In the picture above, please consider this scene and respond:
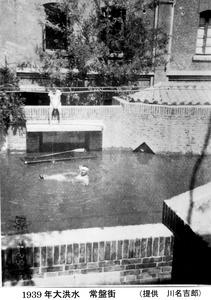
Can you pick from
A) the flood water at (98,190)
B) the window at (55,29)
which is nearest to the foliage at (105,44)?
the window at (55,29)

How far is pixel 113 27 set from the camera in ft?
49.3

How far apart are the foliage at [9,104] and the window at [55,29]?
331 cm

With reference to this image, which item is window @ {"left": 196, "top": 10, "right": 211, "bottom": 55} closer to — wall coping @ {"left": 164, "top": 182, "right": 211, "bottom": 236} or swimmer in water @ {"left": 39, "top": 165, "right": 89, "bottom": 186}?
swimmer in water @ {"left": 39, "top": 165, "right": 89, "bottom": 186}

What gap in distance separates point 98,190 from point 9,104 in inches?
181

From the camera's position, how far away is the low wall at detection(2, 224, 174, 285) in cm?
280

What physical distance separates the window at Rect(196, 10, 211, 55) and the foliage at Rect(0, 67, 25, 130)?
28.7 ft

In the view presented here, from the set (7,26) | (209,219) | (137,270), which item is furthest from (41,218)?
(7,26)

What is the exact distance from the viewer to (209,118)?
12406 millimetres

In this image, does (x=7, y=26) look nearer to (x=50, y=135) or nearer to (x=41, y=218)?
(x=50, y=135)

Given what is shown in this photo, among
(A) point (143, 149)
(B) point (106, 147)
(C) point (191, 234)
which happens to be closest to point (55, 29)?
(B) point (106, 147)

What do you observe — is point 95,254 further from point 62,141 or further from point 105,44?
point 105,44

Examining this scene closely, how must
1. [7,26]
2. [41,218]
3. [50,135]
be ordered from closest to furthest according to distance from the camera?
[41,218]
[50,135]
[7,26]

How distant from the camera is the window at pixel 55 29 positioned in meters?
14.7

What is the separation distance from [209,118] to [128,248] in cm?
1025
